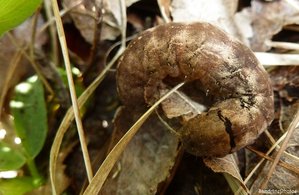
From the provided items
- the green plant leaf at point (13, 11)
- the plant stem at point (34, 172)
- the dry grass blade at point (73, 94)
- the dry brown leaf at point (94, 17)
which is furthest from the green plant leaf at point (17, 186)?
the dry brown leaf at point (94, 17)

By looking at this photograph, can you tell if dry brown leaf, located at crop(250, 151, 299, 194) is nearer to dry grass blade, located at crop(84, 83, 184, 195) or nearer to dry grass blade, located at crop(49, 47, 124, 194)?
dry grass blade, located at crop(84, 83, 184, 195)

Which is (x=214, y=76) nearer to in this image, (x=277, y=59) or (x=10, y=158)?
(x=277, y=59)

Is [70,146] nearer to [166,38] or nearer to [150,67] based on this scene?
[150,67]

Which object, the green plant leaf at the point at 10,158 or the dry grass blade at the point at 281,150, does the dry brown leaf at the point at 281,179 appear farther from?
the green plant leaf at the point at 10,158

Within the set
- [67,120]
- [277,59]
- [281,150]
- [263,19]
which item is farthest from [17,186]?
[263,19]

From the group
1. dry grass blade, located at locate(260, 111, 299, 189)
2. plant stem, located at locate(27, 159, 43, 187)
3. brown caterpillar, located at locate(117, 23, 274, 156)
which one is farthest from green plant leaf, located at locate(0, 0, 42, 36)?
dry grass blade, located at locate(260, 111, 299, 189)

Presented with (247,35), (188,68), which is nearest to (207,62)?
(188,68)
